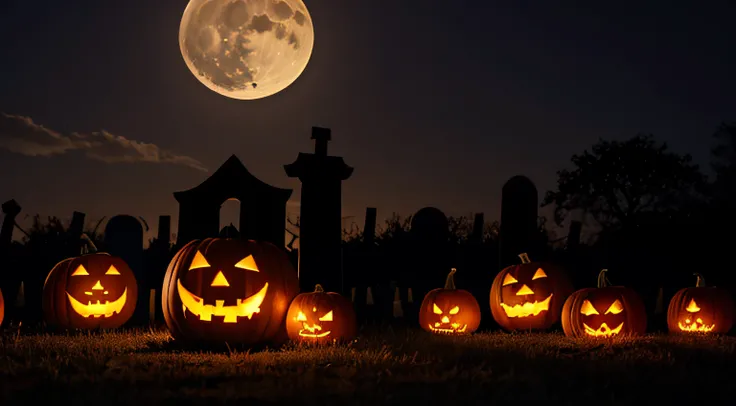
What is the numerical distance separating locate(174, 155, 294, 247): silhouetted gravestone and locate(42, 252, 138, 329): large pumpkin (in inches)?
58.5

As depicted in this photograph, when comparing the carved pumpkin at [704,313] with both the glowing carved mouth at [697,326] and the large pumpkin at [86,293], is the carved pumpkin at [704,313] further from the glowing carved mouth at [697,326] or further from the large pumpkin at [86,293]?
the large pumpkin at [86,293]

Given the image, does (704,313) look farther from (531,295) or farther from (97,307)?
(97,307)

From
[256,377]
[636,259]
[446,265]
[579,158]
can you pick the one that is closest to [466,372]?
[256,377]

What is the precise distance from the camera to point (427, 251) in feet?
41.6

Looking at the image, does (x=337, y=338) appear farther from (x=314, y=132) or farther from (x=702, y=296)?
(x=702, y=296)

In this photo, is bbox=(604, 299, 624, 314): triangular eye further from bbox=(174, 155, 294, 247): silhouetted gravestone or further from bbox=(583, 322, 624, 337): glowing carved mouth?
bbox=(174, 155, 294, 247): silhouetted gravestone

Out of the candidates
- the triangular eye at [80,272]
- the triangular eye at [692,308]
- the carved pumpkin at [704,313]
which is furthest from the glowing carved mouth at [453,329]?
the triangular eye at [80,272]

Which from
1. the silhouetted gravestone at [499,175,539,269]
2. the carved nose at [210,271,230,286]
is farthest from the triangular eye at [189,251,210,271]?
the silhouetted gravestone at [499,175,539,269]

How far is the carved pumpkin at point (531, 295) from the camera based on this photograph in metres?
10.4

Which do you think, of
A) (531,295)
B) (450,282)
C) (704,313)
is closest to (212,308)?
(450,282)

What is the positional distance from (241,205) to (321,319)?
3061mm

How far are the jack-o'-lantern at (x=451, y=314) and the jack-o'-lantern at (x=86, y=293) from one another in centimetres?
395

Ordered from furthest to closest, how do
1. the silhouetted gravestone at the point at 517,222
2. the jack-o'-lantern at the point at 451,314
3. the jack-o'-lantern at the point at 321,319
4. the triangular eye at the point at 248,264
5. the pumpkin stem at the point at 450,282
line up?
the silhouetted gravestone at the point at 517,222 → the pumpkin stem at the point at 450,282 → the jack-o'-lantern at the point at 451,314 → the jack-o'-lantern at the point at 321,319 → the triangular eye at the point at 248,264

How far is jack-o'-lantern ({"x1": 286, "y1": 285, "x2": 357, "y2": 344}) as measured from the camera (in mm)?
8477
